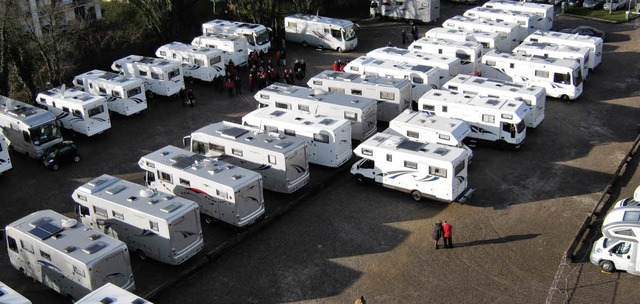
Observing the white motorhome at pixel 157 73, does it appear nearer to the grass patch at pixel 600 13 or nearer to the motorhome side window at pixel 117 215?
the motorhome side window at pixel 117 215

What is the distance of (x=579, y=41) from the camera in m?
43.0

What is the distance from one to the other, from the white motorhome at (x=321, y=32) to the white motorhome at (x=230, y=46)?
540 centimetres

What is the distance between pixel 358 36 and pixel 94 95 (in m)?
22.9

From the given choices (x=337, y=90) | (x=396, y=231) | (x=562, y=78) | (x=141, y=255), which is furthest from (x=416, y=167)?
(x=562, y=78)

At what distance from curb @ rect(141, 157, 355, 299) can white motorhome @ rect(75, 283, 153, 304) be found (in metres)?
2.97

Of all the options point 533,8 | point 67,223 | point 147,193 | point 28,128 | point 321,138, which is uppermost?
point 533,8

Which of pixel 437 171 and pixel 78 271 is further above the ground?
pixel 437 171

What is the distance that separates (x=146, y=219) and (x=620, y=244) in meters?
15.8

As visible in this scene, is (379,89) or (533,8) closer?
(379,89)

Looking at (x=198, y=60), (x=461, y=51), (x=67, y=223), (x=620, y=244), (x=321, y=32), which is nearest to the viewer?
(x=620, y=244)

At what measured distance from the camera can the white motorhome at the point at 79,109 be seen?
35.3m

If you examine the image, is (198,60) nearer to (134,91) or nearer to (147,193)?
(134,91)

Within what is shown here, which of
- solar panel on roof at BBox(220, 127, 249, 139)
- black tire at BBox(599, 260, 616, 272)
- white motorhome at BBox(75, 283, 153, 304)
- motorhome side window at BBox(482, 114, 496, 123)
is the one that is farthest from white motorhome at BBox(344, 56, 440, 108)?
white motorhome at BBox(75, 283, 153, 304)

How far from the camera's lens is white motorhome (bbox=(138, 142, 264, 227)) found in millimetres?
25562
